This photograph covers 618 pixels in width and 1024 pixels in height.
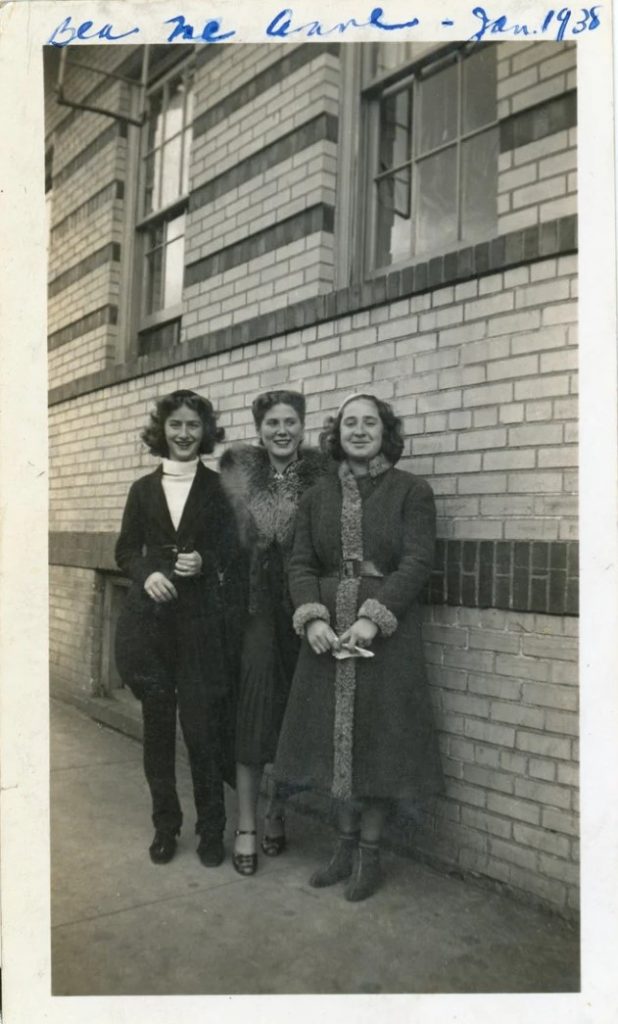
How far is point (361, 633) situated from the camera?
2703mm

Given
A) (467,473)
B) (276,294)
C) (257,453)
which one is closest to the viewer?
(467,473)

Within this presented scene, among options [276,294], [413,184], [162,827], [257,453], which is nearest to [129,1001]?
[162,827]

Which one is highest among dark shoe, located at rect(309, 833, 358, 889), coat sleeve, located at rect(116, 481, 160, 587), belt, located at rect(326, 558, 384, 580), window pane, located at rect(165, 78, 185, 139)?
window pane, located at rect(165, 78, 185, 139)

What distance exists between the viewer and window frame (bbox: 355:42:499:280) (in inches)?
126

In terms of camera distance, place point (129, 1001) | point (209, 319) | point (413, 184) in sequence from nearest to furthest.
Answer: point (129, 1001)
point (413, 184)
point (209, 319)

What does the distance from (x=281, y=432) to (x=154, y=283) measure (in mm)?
2273

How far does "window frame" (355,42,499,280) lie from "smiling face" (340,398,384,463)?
0.79 meters

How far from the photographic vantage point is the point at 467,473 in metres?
2.90

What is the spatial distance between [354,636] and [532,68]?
2058mm

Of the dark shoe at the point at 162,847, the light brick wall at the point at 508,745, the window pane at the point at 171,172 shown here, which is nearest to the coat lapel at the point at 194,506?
the light brick wall at the point at 508,745

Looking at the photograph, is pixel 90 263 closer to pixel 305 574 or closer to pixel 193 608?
pixel 193 608

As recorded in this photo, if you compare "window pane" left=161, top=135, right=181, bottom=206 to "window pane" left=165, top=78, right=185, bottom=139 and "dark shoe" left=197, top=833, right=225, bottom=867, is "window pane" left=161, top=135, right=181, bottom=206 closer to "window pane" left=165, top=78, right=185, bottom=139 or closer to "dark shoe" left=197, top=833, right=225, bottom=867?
"window pane" left=165, top=78, right=185, bottom=139

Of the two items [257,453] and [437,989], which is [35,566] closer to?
[257,453]

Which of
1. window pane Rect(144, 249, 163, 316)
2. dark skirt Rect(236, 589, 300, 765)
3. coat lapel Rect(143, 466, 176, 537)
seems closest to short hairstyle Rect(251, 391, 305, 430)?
coat lapel Rect(143, 466, 176, 537)
